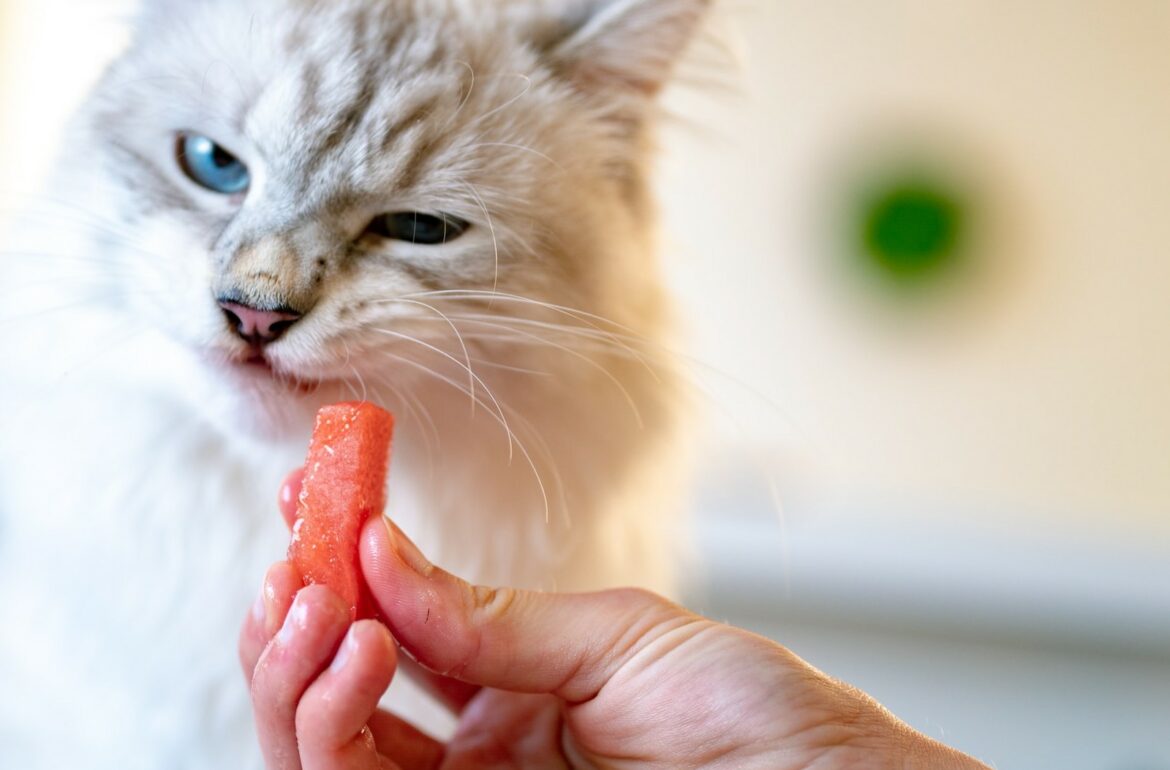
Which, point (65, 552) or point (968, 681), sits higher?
point (65, 552)

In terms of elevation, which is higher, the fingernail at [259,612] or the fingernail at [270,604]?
the fingernail at [270,604]

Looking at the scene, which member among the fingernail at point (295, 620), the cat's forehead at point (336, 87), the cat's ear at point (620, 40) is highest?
the cat's ear at point (620, 40)

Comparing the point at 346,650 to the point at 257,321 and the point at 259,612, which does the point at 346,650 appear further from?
the point at 257,321

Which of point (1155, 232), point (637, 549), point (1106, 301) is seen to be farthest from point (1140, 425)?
point (637, 549)

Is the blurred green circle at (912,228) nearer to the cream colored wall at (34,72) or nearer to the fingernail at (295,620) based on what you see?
the cream colored wall at (34,72)

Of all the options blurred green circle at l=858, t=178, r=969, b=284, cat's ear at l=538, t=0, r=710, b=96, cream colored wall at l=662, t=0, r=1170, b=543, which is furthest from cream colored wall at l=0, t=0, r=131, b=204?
blurred green circle at l=858, t=178, r=969, b=284

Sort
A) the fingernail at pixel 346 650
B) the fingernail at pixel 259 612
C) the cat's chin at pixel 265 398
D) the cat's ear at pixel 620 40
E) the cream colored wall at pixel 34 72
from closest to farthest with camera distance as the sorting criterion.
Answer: the fingernail at pixel 346 650 → the fingernail at pixel 259 612 → the cat's chin at pixel 265 398 → the cat's ear at pixel 620 40 → the cream colored wall at pixel 34 72

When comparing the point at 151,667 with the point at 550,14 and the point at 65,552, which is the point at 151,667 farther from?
the point at 550,14

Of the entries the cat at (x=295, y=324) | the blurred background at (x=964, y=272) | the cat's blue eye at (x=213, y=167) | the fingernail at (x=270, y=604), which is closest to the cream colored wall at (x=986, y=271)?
the blurred background at (x=964, y=272)
